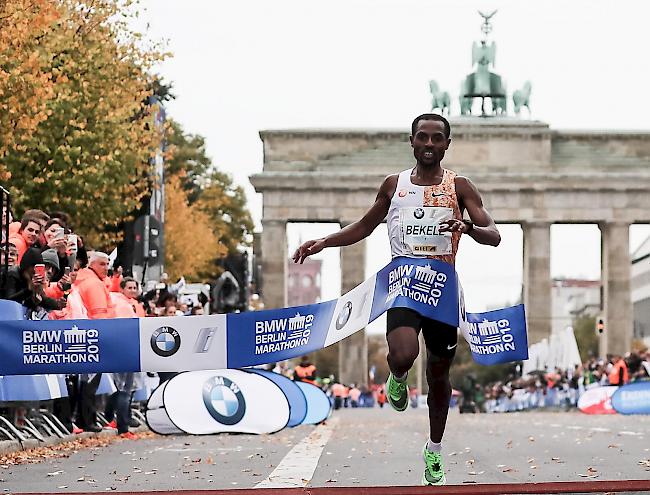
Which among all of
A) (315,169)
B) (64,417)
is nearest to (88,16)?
(64,417)

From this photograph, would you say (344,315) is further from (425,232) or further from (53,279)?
(53,279)

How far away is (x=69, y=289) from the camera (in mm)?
15727

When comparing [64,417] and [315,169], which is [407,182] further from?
[315,169]

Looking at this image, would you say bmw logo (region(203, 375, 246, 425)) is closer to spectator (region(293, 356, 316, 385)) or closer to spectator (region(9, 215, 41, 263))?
spectator (region(9, 215, 41, 263))

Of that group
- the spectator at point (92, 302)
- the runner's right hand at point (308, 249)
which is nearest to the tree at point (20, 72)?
the spectator at point (92, 302)

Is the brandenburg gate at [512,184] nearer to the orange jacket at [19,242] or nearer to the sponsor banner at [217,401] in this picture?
the sponsor banner at [217,401]

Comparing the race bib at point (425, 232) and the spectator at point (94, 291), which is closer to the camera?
the race bib at point (425, 232)

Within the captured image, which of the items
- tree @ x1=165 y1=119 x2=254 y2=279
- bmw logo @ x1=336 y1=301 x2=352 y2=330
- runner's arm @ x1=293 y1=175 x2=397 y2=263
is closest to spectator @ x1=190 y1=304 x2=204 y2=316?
bmw logo @ x1=336 y1=301 x2=352 y2=330

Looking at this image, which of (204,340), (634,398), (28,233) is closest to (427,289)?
(204,340)

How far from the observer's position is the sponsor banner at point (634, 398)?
3150 centimetres

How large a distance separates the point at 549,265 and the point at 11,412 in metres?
74.8

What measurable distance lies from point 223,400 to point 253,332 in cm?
793

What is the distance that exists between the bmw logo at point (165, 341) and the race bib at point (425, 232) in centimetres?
199

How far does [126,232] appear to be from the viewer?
3984 cm
